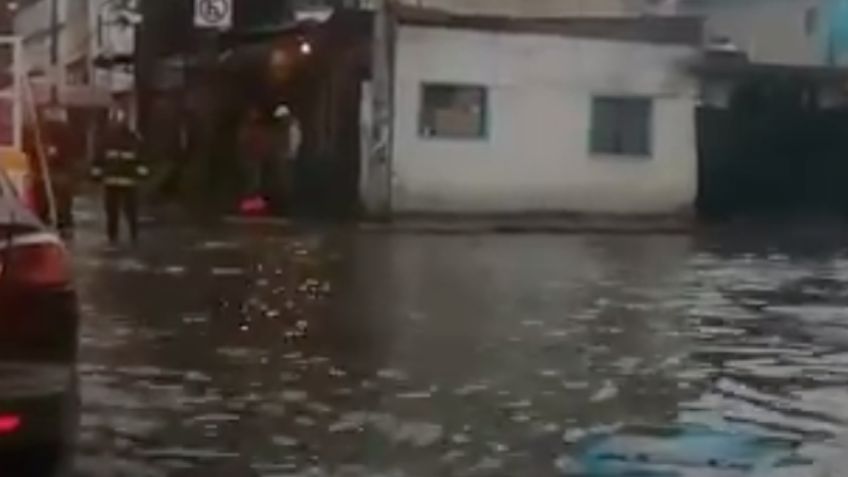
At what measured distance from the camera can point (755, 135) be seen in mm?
37375

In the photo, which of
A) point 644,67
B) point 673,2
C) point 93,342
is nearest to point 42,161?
point 93,342

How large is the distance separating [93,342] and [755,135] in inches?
979

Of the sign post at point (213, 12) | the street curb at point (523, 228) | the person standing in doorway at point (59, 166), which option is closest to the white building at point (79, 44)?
the person standing in doorway at point (59, 166)

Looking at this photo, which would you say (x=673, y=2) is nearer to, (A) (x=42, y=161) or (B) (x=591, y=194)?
(B) (x=591, y=194)

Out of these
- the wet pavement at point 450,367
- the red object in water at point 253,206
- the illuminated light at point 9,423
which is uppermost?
the illuminated light at point 9,423

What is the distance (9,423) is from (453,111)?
92.8ft

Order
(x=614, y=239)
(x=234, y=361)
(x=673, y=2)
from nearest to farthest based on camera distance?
(x=234, y=361) < (x=614, y=239) < (x=673, y=2)

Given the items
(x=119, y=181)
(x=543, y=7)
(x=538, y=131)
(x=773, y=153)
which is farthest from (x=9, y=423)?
(x=543, y=7)

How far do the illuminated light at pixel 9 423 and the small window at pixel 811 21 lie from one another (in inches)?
1730

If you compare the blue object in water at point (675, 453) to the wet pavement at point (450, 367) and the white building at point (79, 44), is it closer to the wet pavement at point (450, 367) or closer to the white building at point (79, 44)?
the wet pavement at point (450, 367)

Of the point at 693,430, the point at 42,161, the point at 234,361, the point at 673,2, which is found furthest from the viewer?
the point at 673,2

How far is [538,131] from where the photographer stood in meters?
35.9

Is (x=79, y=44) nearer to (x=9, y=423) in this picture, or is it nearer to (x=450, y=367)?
(x=450, y=367)

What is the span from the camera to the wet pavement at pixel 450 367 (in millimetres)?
9727
